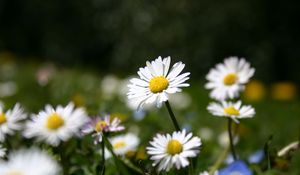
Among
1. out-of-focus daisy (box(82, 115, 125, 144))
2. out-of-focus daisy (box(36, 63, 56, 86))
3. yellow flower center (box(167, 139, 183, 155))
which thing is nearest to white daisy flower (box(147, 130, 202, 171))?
yellow flower center (box(167, 139, 183, 155))

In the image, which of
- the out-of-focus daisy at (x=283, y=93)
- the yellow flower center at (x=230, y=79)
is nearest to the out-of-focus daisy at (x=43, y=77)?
the yellow flower center at (x=230, y=79)

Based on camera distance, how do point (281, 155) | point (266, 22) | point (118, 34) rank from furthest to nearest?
1. point (118, 34)
2. point (266, 22)
3. point (281, 155)

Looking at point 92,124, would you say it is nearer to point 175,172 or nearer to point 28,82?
point 175,172

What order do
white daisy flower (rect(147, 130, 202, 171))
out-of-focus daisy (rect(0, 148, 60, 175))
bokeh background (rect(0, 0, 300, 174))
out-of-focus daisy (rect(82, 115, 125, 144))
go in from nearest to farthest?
out-of-focus daisy (rect(0, 148, 60, 175)) → white daisy flower (rect(147, 130, 202, 171)) → out-of-focus daisy (rect(82, 115, 125, 144)) → bokeh background (rect(0, 0, 300, 174))

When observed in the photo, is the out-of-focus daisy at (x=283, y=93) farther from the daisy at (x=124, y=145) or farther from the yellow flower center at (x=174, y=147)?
the yellow flower center at (x=174, y=147)

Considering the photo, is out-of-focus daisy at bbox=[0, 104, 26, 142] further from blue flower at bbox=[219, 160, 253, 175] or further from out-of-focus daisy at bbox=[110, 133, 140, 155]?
blue flower at bbox=[219, 160, 253, 175]

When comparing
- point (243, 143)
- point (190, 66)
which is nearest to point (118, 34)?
point (190, 66)
